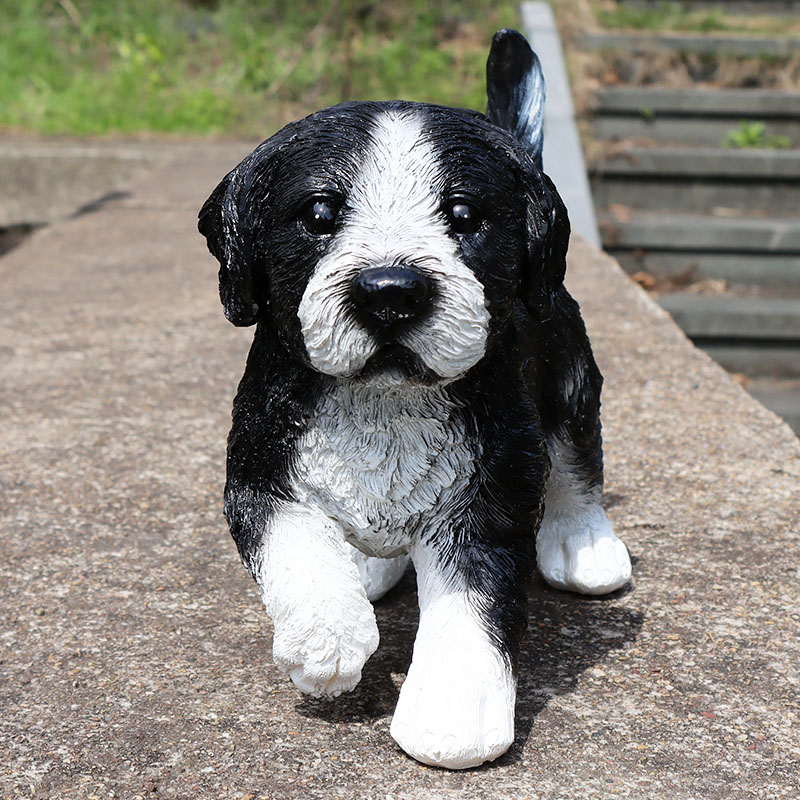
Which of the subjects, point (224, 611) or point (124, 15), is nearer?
point (224, 611)

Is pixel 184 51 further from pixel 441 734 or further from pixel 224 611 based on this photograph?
pixel 441 734

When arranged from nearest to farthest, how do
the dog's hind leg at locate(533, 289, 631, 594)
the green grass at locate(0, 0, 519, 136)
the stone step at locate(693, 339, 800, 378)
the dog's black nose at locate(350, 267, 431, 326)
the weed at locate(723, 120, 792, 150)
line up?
1. the dog's black nose at locate(350, 267, 431, 326)
2. the dog's hind leg at locate(533, 289, 631, 594)
3. the stone step at locate(693, 339, 800, 378)
4. the weed at locate(723, 120, 792, 150)
5. the green grass at locate(0, 0, 519, 136)

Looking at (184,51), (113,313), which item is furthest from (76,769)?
(184,51)

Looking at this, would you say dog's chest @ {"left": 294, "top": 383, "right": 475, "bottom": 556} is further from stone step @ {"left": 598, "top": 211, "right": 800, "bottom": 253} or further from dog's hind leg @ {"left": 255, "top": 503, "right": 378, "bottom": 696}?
stone step @ {"left": 598, "top": 211, "right": 800, "bottom": 253}

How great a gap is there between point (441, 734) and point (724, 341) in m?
4.95

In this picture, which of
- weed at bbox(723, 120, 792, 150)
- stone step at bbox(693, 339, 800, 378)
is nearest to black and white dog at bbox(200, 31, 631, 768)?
stone step at bbox(693, 339, 800, 378)

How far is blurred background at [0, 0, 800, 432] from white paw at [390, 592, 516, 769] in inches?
172

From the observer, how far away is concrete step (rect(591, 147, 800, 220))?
23.8 feet

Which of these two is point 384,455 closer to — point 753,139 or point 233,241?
point 233,241

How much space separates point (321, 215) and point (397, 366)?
29 centimetres

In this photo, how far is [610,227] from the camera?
272 inches

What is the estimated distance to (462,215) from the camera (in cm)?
189

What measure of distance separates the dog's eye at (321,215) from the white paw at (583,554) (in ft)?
3.60

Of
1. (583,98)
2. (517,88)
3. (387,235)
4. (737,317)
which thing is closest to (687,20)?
(583,98)
